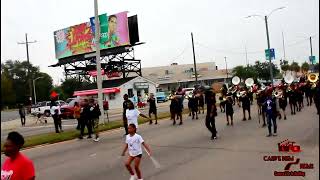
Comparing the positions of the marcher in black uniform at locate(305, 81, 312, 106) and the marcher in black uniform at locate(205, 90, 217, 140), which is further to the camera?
the marcher in black uniform at locate(305, 81, 312, 106)

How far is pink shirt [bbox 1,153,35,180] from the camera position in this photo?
184 inches

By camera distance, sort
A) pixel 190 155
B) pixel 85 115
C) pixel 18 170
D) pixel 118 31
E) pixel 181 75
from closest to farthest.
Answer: pixel 18 170
pixel 190 155
pixel 85 115
pixel 118 31
pixel 181 75

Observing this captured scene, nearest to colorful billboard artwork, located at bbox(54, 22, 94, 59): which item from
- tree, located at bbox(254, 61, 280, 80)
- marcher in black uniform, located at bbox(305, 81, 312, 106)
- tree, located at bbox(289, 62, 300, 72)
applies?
tree, located at bbox(254, 61, 280, 80)

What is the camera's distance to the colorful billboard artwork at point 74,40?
60438 millimetres

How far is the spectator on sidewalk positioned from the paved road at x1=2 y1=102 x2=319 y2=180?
3985 millimetres

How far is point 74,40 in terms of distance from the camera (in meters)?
62.0

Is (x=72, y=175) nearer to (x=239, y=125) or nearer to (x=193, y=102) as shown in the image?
(x=239, y=125)

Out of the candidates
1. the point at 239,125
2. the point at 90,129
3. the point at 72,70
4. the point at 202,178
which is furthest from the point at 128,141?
the point at 72,70

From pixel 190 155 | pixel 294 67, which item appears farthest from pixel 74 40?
pixel 190 155

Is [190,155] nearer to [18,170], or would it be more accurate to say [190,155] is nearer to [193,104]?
[18,170]

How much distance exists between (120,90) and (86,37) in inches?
387

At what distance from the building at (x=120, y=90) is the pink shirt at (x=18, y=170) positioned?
4921 cm

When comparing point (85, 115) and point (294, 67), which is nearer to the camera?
point (85, 115)

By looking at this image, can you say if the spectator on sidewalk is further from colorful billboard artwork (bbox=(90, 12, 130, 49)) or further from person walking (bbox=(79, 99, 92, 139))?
colorful billboard artwork (bbox=(90, 12, 130, 49))
